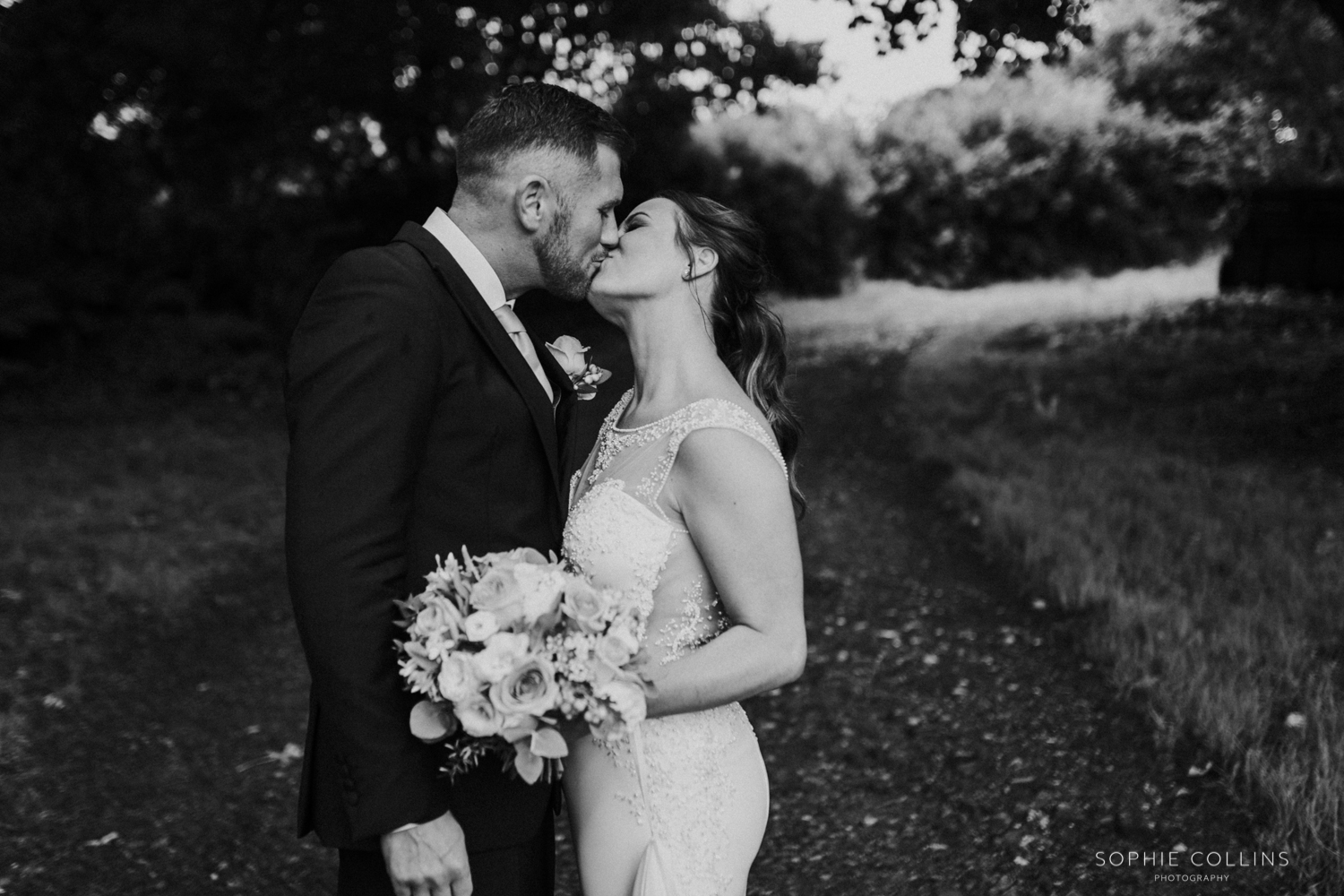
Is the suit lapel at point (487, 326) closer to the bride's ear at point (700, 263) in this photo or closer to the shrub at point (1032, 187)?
the bride's ear at point (700, 263)

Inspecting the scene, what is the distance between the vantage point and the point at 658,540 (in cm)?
247

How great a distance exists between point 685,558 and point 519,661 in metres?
0.67

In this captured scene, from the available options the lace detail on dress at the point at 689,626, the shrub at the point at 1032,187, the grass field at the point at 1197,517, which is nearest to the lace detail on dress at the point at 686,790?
the lace detail on dress at the point at 689,626

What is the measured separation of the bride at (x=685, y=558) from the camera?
7.70 ft

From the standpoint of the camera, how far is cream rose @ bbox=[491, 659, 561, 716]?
1.89 meters

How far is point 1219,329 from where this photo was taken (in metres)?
14.6

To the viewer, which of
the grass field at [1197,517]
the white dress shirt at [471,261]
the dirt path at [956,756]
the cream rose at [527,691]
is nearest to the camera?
the cream rose at [527,691]

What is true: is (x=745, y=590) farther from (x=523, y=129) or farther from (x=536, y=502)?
(x=523, y=129)

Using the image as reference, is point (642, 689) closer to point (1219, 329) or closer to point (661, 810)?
point (661, 810)

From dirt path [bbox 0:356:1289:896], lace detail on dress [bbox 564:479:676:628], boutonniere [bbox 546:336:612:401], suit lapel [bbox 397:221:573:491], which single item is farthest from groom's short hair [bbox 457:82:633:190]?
dirt path [bbox 0:356:1289:896]

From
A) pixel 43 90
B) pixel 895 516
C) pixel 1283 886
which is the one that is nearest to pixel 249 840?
pixel 1283 886

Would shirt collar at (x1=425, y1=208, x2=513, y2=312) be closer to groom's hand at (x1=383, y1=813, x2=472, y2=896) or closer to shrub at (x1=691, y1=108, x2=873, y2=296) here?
groom's hand at (x1=383, y1=813, x2=472, y2=896)

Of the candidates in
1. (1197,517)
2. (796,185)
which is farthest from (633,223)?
(796,185)

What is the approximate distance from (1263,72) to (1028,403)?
13722 millimetres
